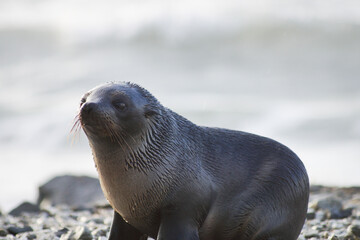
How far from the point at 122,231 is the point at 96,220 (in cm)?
277

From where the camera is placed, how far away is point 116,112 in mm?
5738

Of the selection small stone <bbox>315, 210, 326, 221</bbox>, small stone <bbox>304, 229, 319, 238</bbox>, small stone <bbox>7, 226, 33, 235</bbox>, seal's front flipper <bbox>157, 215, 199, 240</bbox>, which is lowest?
small stone <bbox>315, 210, 326, 221</bbox>

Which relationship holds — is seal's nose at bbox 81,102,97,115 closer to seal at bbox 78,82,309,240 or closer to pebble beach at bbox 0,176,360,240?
seal at bbox 78,82,309,240

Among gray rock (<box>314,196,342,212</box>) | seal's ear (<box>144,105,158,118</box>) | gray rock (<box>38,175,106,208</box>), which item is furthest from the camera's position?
gray rock (<box>38,175,106,208</box>)

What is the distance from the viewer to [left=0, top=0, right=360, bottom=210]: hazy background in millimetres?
18984

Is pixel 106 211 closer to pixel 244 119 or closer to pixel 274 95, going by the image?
pixel 244 119

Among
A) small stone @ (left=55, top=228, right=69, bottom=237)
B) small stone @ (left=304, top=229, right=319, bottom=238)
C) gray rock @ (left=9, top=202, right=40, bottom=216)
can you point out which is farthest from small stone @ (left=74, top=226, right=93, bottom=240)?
gray rock @ (left=9, top=202, right=40, bottom=216)

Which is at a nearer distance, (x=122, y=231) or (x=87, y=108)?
(x=87, y=108)

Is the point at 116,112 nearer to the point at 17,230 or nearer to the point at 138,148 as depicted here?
the point at 138,148

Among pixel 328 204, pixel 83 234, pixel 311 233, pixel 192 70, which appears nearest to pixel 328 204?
pixel 328 204

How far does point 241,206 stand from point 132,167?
110 cm

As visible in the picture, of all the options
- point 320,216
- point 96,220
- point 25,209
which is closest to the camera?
point 320,216

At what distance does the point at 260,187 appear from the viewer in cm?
634

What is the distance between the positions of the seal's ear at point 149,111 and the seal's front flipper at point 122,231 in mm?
1069
